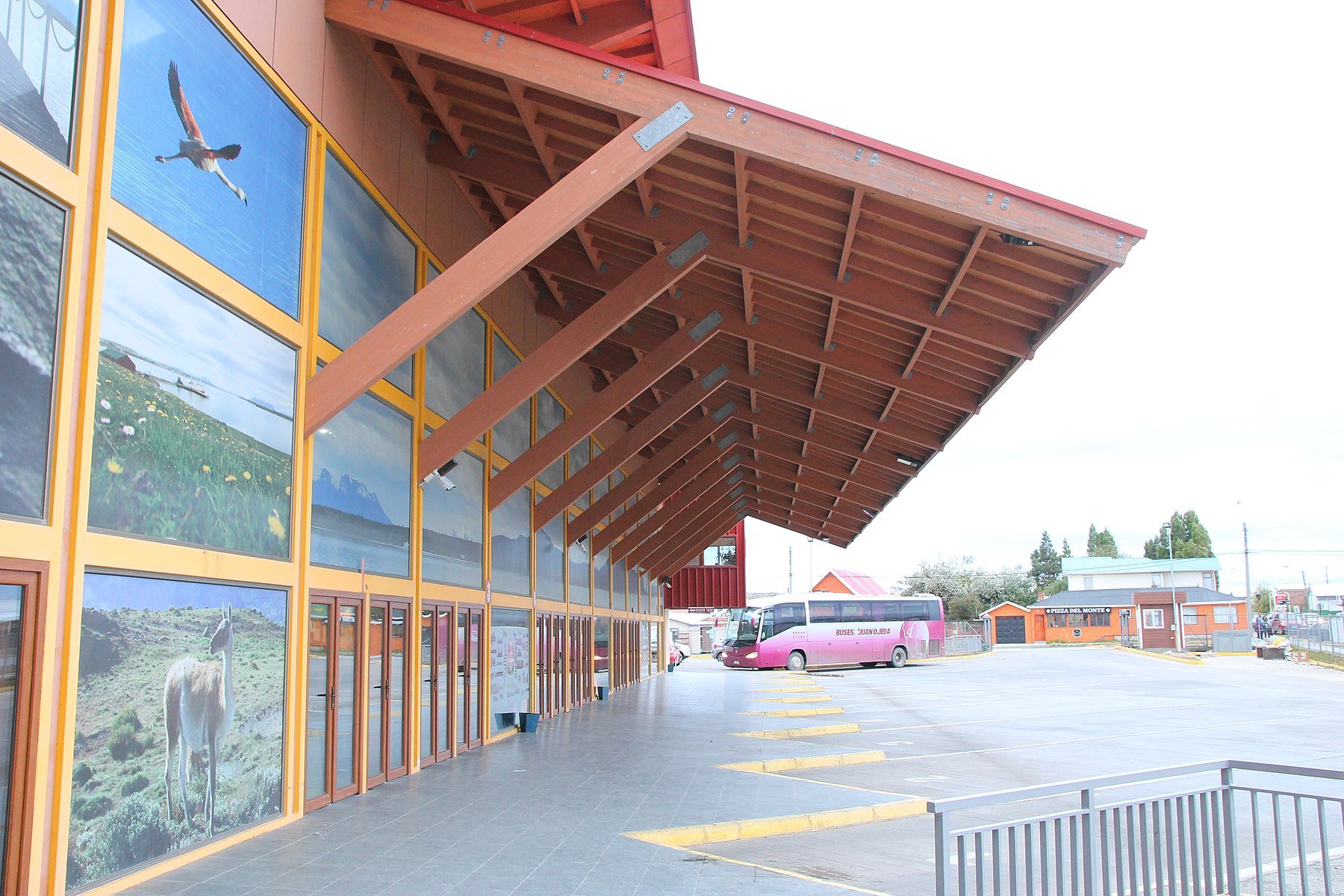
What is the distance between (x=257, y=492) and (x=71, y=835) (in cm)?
290

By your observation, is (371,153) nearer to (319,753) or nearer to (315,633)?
(315,633)

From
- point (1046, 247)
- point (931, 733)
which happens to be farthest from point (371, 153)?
point (931, 733)

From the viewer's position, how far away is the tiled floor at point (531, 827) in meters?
6.22

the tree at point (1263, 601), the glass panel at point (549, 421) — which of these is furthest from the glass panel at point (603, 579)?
the tree at point (1263, 601)

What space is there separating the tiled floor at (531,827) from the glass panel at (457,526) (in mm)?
2332

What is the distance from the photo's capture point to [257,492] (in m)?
7.79

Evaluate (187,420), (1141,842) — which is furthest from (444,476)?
(1141,842)

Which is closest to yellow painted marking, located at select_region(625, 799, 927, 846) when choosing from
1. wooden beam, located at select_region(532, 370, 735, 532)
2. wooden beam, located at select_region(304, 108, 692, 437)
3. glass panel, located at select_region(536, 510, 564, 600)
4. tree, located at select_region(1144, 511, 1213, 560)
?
wooden beam, located at select_region(304, 108, 692, 437)

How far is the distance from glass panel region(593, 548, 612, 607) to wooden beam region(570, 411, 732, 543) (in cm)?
226

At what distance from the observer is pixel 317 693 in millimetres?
8898

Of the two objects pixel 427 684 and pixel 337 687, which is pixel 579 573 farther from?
pixel 337 687

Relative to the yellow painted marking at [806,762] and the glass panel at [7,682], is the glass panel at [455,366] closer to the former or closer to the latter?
the yellow painted marking at [806,762]

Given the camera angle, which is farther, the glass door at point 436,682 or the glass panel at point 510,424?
the glass panel at point 510,424

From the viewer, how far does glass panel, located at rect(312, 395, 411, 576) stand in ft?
29.7
